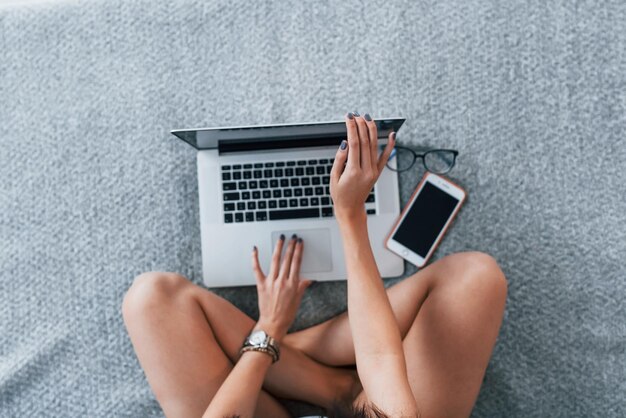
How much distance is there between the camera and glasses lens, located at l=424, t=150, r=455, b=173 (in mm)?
825

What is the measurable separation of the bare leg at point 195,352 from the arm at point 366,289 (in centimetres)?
15

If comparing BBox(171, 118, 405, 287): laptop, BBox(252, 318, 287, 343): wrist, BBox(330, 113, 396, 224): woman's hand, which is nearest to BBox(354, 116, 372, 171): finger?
BBox(330, 113, 396, 224): woman's hand

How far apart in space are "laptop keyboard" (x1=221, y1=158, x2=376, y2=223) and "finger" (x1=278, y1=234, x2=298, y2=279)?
35 millimetres

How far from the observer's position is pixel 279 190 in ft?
2.63

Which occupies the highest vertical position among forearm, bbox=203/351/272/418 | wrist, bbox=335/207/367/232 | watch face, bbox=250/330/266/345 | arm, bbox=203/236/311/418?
wrist, bbox=335/207/367/232

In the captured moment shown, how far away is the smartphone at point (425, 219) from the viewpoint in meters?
0.81

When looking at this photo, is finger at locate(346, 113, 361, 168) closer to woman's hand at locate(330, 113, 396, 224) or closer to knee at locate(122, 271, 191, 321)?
woman's hand at locate(330, 113, 396, 224)

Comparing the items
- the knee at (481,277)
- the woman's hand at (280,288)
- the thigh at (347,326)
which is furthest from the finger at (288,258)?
the knee at (481,277)

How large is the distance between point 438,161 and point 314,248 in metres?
0.23

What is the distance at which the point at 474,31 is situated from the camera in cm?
84

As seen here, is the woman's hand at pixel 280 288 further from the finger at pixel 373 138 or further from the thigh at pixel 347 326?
the finger at pixel 373 138

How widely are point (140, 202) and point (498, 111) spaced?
0.57 metres

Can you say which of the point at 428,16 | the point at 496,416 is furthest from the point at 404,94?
the point at 496,416

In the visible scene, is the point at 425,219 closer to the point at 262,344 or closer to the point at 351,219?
the point at 351,219
